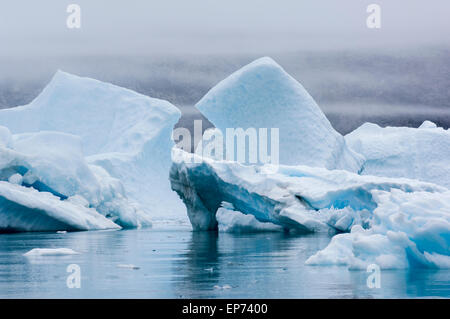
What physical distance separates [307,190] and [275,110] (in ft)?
15.5

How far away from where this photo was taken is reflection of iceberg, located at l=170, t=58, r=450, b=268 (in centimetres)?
652

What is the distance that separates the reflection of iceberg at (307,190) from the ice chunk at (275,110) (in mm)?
26

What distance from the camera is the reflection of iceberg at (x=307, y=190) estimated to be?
6.52 m

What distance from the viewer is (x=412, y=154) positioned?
2481cm

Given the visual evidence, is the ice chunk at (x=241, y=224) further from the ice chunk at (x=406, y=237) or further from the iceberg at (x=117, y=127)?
the ice chunk at (x=406, y=237)

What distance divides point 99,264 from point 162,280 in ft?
5.64

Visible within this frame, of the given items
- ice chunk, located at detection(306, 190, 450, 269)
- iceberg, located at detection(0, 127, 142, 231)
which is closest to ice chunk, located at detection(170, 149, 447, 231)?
iceberg, located at detection(0, 127, 142, 231)

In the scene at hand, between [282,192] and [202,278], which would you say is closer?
[202,278]

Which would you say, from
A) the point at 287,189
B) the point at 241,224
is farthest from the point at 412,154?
the point at 287,189

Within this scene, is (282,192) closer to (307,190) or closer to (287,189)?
(287,189)

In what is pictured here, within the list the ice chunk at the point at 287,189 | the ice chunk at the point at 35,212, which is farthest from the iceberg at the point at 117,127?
the ice chunk at the point at 287,189

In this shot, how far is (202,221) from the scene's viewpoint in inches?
664

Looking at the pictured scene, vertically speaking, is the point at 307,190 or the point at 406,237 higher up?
the point at 406,237

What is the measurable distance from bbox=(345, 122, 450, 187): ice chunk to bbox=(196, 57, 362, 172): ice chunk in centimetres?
644
